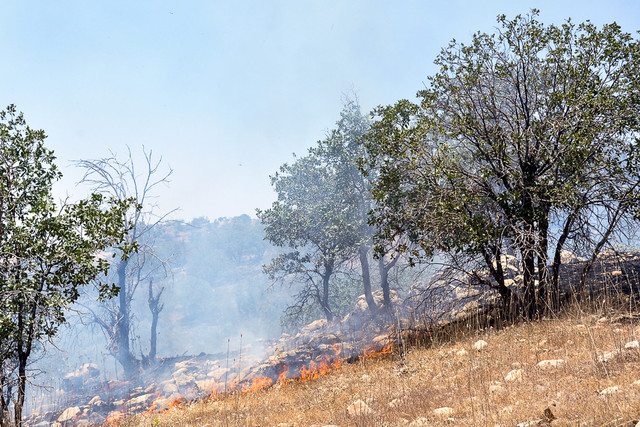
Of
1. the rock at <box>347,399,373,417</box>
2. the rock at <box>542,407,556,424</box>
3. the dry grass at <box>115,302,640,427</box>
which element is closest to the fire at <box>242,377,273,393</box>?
the dry grass at <box>115,302,640,427</box>

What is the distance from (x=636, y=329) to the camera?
6715 mm

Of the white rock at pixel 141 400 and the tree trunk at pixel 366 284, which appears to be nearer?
the white rock at pixel 141 400

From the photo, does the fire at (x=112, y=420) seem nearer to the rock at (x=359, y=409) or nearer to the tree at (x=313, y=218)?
the rock at (x=359, y=409)

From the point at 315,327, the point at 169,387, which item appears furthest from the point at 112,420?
the point at 315,327

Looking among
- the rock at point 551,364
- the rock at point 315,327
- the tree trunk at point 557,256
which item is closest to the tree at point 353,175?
the rock at point 315,327

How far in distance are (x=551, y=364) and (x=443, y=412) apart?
2023mm

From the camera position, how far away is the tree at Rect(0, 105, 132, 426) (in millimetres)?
7062

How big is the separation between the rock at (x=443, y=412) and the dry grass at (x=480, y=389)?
0.07 ft

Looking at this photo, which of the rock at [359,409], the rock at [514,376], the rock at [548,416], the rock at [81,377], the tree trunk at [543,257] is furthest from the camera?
the rock at [81,377]

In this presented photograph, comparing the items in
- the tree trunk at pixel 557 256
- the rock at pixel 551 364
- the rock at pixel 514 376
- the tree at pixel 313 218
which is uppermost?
the tree at pixel 313 218

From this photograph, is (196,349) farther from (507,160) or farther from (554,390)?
(554,390)

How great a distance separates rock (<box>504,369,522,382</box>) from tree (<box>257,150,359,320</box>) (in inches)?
633

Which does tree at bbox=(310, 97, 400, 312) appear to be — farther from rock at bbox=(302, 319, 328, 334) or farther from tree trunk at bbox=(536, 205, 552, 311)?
tree trunk at bbox=(536, 205, 552, 311)

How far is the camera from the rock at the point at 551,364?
18.5ft
